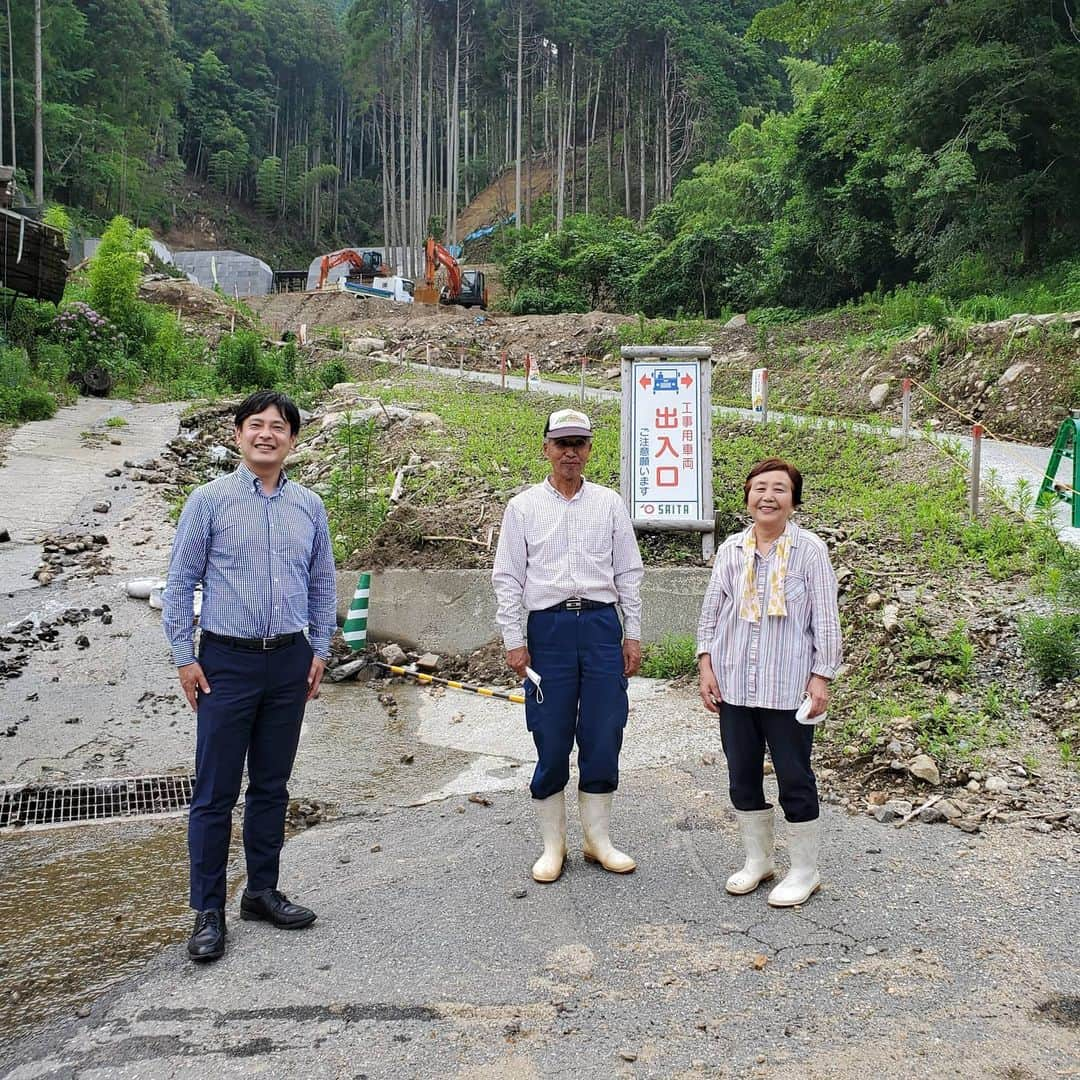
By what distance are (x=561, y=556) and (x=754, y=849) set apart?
1.36 metres

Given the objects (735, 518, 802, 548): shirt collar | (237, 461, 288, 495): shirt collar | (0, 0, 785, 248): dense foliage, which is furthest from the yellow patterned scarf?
(0, 0, 785, 248): dense foliage

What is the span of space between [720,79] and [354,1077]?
6513cm

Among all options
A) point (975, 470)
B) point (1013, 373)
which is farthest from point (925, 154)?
point (975, 470)

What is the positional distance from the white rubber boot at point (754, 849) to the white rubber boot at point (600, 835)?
0.44 meters

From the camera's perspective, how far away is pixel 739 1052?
292 cm

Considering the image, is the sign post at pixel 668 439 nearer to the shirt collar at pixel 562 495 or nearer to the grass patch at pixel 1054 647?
the grass patch at pixel 1054 647

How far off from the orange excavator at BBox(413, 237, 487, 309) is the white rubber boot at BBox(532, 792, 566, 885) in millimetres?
36040

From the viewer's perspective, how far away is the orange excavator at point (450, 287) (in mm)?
38688

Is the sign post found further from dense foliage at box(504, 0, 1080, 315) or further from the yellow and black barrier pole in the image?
dense foliage at box(504, 0, 1080, 315)

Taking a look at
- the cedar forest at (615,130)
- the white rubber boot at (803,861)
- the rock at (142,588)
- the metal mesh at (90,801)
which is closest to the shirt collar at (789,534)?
the white rubber boot at (803,861)

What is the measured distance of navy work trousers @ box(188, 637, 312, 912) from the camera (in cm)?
370

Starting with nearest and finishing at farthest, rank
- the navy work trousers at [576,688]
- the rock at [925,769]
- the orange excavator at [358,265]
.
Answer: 1. the navy work trousers at [576,688]
2. the rock at [925,769]
3. the orange excavator at [358,265]

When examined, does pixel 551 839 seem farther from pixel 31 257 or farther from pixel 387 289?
pixel 387 289

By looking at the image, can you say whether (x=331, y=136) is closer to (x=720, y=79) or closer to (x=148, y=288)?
(x=720, y=79)
